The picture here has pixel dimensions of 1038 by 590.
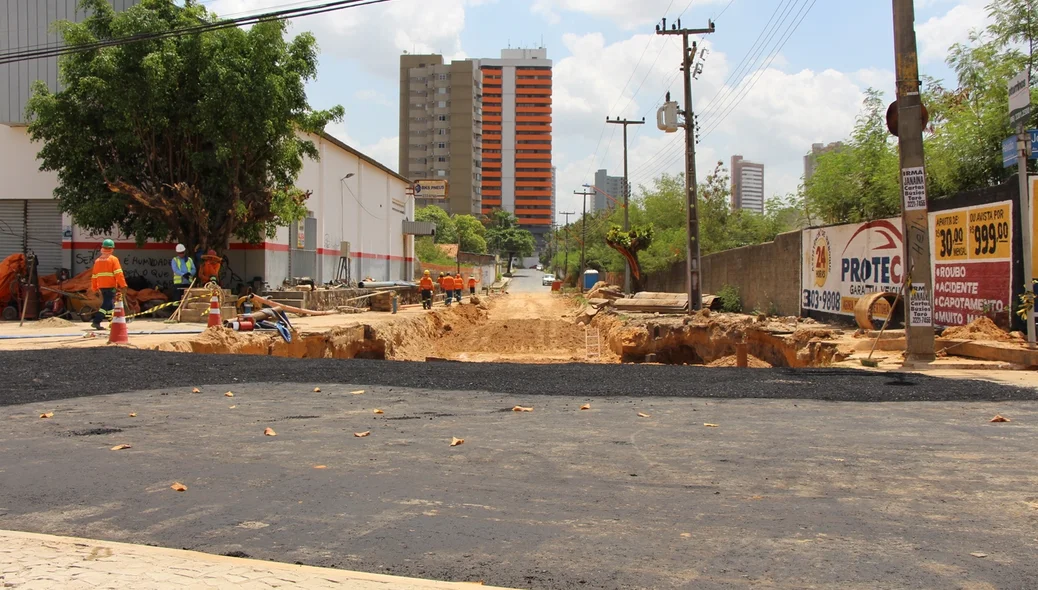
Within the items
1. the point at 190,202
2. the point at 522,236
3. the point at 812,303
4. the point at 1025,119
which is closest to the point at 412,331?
the point at 190,202

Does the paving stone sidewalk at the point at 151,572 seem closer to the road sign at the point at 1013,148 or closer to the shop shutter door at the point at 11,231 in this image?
the road sign at the point at 1013,148

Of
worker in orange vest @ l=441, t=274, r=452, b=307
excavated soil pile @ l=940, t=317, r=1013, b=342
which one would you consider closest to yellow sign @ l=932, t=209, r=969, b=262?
excavated soil pile @ l=940, t=317, r=1013, b=342

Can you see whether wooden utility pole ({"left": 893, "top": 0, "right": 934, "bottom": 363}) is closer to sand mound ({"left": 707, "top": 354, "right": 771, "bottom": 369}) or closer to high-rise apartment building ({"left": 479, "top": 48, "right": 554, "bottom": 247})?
sand mound ({"left": 707, "top": 354, "right": 771, "bottom": 369})

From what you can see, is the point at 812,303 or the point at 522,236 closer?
the point at 812,303

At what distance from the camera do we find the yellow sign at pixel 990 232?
12.4 m

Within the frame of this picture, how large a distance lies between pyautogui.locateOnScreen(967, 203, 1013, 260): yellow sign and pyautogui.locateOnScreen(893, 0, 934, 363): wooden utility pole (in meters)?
1.35

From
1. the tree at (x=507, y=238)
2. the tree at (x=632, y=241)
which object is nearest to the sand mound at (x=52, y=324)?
the tree at (x=632, y=241)

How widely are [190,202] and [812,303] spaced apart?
56.0ft

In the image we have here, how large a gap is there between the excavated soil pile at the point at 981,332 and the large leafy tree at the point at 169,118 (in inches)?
692

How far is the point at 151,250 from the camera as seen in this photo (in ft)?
86.8

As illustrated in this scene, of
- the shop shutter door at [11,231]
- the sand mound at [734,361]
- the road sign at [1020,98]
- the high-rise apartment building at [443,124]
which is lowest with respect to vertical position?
the sand mound at [734,361]

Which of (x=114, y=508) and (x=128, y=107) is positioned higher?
(x=128, y=107)

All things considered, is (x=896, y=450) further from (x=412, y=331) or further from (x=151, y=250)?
(x=151, y=250)

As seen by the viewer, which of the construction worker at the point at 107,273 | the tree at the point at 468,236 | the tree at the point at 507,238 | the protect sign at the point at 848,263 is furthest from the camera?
the tree at the point at 507,238
